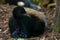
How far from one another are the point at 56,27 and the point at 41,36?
38 centimetres

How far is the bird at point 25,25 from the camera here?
187 inches

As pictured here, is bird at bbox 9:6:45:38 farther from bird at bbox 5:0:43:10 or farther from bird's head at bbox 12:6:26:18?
bird at bbox 5:0:43:10

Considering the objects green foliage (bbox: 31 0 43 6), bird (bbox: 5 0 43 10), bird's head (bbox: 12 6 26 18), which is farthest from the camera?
green foliage (bbox: 31 0 43 6)

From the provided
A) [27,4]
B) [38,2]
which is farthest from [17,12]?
[38,2]

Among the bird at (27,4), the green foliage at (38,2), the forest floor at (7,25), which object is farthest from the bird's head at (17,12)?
the green foliage at (38,2)

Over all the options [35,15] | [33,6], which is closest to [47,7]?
[33,6]

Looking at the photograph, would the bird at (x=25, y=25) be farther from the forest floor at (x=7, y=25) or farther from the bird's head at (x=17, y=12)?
the forest floor at (x=7, y=25)

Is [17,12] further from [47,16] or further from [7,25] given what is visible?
[47,16]

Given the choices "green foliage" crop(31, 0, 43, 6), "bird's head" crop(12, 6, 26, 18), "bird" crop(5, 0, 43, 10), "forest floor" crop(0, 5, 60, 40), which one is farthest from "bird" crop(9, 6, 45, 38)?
"green foliage" crop(31, 0, 43, 6)

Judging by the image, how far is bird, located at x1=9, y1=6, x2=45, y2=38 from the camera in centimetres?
474

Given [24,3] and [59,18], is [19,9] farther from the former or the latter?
[24,3]

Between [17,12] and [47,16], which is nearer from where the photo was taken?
[17,12]

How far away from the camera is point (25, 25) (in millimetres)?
4805

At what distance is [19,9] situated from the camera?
4676mm
